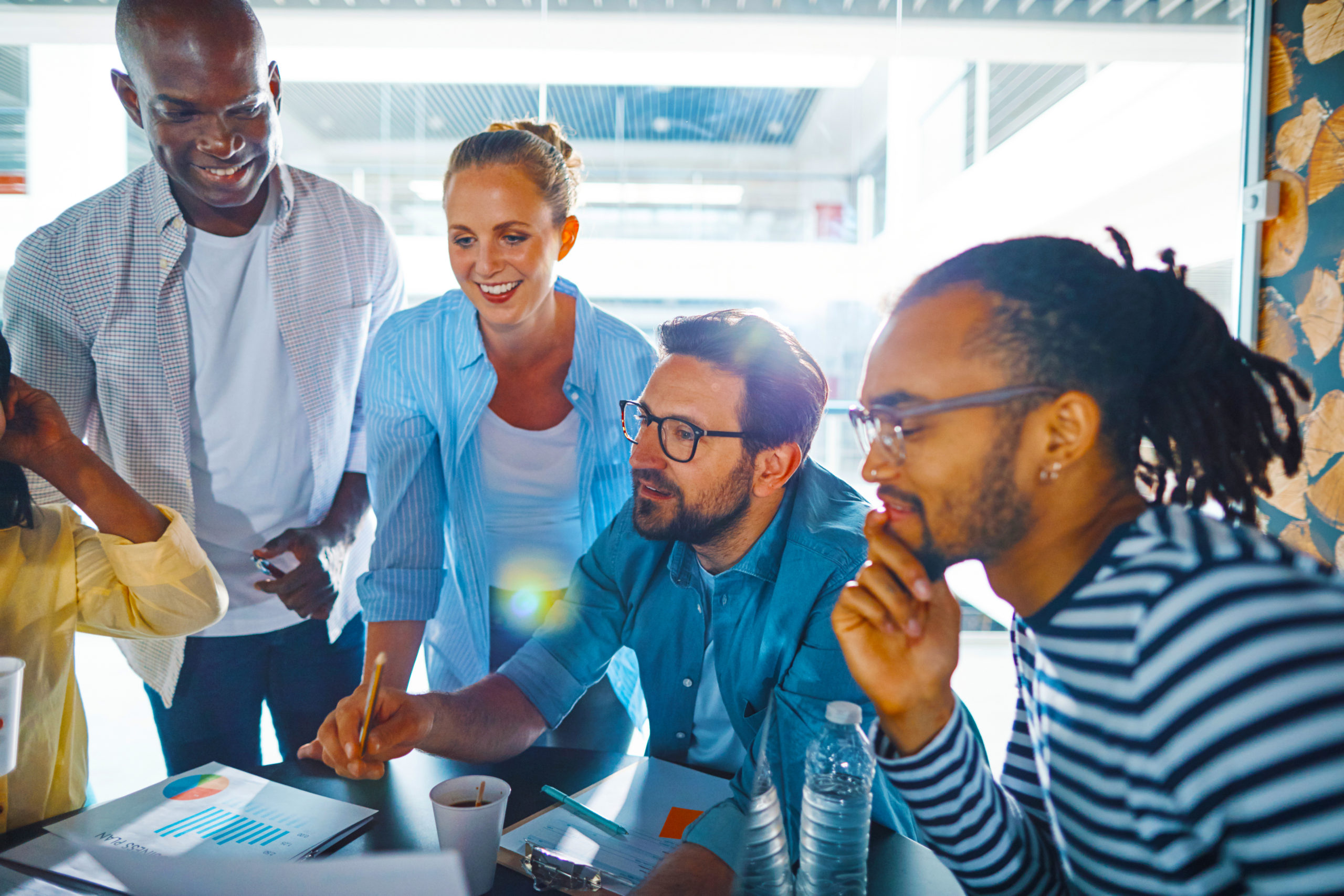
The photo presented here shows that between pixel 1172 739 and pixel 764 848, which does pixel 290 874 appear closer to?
pixel 764 848

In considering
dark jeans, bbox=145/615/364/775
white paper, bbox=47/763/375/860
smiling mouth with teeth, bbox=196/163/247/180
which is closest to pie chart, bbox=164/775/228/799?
white paper, bbox=47/763/375/860

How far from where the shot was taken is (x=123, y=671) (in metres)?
3.77

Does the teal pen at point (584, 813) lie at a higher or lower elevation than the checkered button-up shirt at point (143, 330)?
lower

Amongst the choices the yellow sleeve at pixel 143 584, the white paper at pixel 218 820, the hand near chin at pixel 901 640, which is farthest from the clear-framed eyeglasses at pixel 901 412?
the yellow sleeve at pixel 143 584

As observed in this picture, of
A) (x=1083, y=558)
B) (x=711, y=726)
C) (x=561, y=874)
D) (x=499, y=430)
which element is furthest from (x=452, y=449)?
(x=1083, y=558)

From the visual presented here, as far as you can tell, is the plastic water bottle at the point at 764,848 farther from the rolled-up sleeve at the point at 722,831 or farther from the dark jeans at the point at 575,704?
the dark jeans at the point at 575,704

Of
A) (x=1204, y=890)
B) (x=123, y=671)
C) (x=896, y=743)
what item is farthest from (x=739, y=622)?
(x=123, y=671)

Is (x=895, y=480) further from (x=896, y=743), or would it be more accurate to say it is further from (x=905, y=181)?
(x=905, y=181)

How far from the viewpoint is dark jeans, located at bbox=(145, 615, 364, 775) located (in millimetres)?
1664

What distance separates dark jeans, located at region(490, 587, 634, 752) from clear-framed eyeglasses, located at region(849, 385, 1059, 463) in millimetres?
958

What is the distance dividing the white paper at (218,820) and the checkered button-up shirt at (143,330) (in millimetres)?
609

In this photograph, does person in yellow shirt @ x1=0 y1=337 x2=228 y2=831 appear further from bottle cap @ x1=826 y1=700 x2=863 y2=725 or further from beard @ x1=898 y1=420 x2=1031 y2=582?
beard @ x1=898 y1=420 x2=1031 y2=582

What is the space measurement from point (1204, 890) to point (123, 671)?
4.32 metres

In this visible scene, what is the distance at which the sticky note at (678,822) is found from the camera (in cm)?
103
